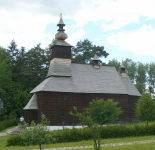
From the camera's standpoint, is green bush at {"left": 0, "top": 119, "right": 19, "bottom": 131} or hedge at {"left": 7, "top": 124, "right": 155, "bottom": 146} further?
green bush at {"left": 0, "top": 119, "right": 19, "bottom": 131}

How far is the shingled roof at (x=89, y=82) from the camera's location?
28.2 m

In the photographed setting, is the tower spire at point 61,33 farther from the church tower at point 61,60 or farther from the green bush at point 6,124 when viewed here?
the green bush at point 6,124

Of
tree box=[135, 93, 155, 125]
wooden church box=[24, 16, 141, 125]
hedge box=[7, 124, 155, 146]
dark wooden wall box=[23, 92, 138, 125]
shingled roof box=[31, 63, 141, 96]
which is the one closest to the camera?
hedge box=[7, 124, 155, 146]

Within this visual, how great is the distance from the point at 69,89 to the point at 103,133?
33.2 feet

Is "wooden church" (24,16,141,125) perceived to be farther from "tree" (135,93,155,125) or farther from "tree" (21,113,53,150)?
"tree" (21,113,53,150)

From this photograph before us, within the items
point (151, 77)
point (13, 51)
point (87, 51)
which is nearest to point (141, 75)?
point (151, 77)

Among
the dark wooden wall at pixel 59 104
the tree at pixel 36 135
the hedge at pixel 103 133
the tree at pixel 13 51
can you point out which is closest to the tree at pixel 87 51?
the tree at pixel 13 51

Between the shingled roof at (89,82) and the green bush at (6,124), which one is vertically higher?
the shingled roof at (89,82)

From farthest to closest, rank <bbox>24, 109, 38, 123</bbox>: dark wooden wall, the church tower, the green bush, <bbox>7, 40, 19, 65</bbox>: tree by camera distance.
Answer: <bbox>7, 40, 19, 65</bbox>: tree → the green bush → the church tower → <bbox>24, 109, 38, 123</bbox>: dark wooden wall

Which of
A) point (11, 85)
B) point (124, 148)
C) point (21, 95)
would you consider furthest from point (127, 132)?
point (11, 85)

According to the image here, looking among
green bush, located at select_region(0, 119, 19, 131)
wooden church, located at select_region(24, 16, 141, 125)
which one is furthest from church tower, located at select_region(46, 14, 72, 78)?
green bush, located at select_region(0, 119, 19, 131)

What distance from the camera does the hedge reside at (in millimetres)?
17875

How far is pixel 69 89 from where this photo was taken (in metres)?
28.2

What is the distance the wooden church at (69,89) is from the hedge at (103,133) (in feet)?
28.8
